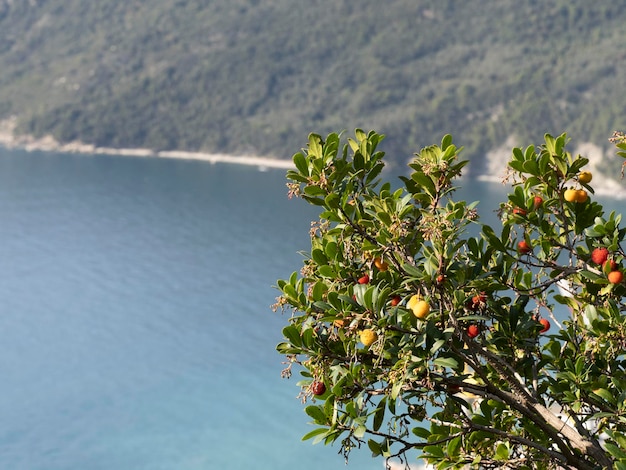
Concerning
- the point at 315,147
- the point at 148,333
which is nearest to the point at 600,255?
the point at 315,147

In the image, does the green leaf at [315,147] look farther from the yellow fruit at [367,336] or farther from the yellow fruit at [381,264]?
the yellow fruit at [367,336]

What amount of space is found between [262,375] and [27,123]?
294 ft

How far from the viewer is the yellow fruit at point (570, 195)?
3.83 meters

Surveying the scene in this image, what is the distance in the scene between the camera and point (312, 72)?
11562 cm

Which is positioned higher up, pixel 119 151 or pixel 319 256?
pixel 119 151

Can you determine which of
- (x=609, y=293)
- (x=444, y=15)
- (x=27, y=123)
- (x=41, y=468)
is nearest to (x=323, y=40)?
(x=444, y=15)

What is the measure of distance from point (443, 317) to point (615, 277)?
104 cm

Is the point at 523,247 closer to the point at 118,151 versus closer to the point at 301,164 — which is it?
the point at 301,164

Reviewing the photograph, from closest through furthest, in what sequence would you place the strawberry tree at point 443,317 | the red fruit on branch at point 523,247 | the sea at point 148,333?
the strawberry tree at point 443,317
the red fruit on branch at point 523,247
the sea at point 148,333

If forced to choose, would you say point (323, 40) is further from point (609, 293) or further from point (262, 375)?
point (609, 293)

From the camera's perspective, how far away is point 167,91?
114m

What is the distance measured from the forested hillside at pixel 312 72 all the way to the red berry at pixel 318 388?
278 feet

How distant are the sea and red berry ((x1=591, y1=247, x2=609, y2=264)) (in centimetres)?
1721

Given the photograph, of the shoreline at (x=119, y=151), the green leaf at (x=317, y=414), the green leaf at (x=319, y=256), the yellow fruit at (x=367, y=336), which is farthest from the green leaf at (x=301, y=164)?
the shoreline at (x=119, y=151)
